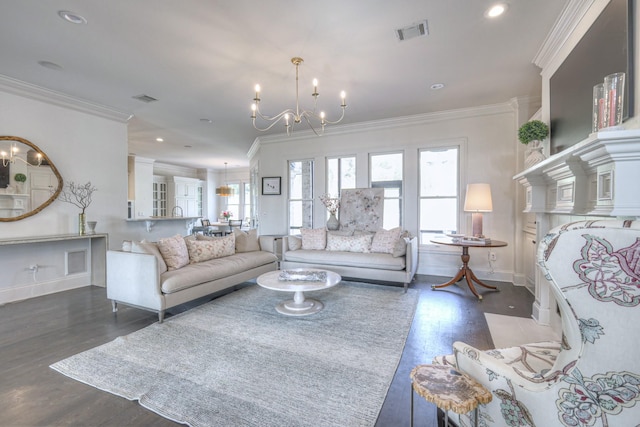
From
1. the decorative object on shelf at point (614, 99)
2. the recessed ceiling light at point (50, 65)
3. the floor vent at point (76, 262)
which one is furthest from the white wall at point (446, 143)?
the floor vent at point (76, 262)

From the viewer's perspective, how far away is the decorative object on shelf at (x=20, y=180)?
3.65 m

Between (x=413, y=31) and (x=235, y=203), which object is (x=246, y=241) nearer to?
(x=413, y=31)

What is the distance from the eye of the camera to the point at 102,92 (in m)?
3.89

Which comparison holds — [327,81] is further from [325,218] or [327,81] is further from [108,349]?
[108,349]

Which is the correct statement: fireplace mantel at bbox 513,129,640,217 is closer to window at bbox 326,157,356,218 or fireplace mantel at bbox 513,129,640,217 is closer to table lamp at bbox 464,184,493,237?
table lamp at bbox 464,184,493,237

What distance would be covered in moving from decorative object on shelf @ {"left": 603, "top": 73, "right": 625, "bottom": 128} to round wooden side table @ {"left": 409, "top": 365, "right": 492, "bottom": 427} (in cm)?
168

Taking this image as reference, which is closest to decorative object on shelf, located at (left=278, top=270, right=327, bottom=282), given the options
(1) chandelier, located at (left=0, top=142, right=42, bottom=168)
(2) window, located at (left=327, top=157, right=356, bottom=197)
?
(2) window, located at (left=327, top=157, right=356, bottom=197)

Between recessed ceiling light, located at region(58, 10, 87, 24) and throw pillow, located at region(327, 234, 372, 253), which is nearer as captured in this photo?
recessed ceiling light, located at region(58, 10, 87, 24)

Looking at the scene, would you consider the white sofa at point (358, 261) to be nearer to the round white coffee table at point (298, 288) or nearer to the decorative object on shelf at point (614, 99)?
the round white coffee table at point (298, 288)

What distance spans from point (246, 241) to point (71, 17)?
124 inches

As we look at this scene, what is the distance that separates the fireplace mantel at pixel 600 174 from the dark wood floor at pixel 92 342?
4.55ft

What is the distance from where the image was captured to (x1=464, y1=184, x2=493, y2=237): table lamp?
12.5 ft

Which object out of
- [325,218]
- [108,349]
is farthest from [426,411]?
[325,218]

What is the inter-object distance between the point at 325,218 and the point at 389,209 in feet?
4.34
